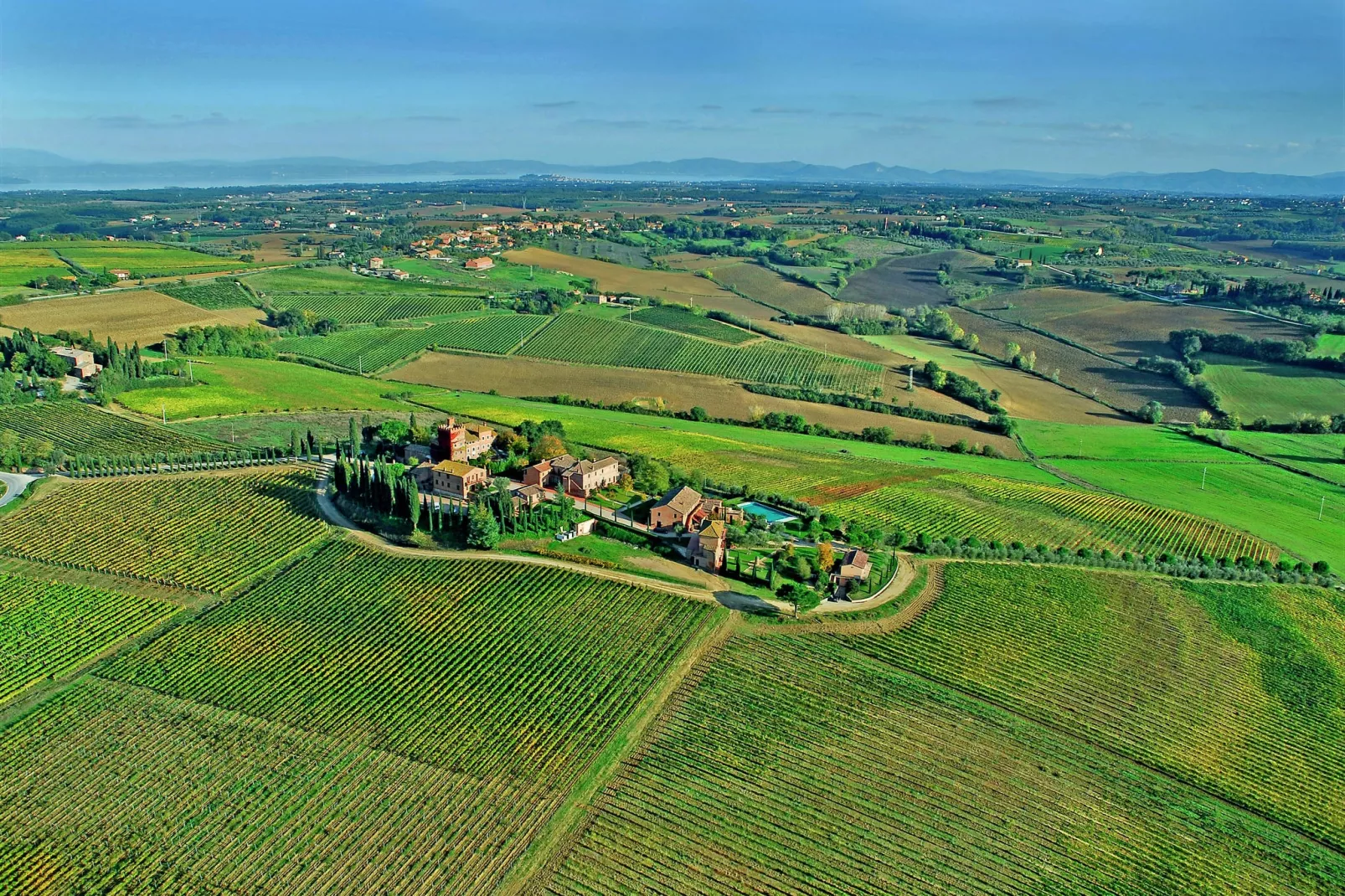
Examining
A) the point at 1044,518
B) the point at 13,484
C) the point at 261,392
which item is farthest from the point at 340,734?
the point at 261,392

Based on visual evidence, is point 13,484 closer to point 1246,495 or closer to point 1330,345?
point 1246,495

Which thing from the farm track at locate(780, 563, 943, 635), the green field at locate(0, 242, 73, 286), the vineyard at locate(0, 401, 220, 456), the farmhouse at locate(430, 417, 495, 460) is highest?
the green field at locate(0, 242, 73, 286)

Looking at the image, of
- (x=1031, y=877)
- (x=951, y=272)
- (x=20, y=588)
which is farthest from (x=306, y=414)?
(x=951, y=272)

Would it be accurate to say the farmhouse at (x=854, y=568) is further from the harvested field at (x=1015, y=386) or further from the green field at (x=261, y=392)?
the green field at (x=261, y=392)

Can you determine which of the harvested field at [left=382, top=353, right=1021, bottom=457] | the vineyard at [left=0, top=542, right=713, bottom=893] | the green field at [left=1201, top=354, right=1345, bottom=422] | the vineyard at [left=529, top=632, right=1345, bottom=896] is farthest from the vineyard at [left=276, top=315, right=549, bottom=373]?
the green field at [left=1201, top=354, right=1345, bottom=422]

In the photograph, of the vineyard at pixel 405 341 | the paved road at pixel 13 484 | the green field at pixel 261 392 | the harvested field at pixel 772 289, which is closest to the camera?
the paved road at pixel 13 484

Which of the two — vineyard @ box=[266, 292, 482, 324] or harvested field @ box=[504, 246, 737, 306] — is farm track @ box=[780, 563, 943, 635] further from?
harvested field @ box=[504, 246, 737, 306]

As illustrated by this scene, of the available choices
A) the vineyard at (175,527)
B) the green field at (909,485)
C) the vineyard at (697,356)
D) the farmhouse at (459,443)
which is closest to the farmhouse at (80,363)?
the vineyard at (175,527)
